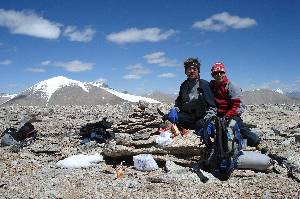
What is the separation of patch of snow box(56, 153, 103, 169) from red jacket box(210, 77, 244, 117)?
520 centimetres

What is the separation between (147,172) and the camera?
12766 millimetres

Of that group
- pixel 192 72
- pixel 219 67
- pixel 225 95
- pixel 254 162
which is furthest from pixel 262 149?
pixel 192 72

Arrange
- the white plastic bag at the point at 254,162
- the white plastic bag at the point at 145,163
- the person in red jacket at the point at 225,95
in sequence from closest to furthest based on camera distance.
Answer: the person in red jacket at the point at 225,95 → the white plastic bag at the point at 254,162 → the white plastic bag at the point at 145,163

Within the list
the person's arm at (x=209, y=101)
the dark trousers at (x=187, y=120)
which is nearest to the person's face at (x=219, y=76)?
the person's arm at (x=209, y=101)

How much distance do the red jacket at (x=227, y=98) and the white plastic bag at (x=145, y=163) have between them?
9.55 ft

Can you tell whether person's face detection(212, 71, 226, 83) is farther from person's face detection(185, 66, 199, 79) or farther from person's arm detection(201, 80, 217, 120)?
person's face detection(185, 66, 199, 79)

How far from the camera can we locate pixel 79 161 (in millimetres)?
14031

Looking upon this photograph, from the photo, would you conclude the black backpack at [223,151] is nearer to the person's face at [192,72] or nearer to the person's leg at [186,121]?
the person's leg at [186,121]

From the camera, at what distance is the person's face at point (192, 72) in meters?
13.1

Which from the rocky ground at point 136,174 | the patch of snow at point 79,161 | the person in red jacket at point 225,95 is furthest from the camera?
the patch of snow at point 79,161

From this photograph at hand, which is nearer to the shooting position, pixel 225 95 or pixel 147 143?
pixel 225 95

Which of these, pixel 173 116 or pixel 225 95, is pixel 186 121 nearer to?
pixel 173 116

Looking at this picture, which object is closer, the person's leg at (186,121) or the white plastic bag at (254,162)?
the white plastic bag at (254,162)

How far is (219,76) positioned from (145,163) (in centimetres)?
394
